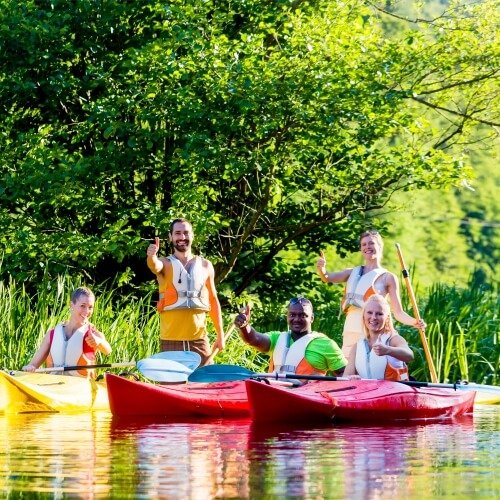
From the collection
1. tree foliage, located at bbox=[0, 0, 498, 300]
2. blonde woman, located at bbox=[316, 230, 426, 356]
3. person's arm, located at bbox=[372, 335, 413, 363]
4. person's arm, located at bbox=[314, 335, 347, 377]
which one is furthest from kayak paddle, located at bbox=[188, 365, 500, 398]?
tree foliage, located at bbox=[0, 0, 498, 300]

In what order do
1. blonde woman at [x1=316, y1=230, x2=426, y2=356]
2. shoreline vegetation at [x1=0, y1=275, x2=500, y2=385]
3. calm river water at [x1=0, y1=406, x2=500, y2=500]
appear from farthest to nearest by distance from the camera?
shoreline vegetation at [x1=0, y1=275, x2=500, y2=385] < blonde woman at [x1=316, y1=230, x2=426, y2=356] < calm river water at [x1=0, y1=406, x2=500, y2=500]

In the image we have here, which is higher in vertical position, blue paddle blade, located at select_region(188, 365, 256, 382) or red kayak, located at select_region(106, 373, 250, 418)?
blue paddle blade, located at select_region(188, 365, 256, 382)

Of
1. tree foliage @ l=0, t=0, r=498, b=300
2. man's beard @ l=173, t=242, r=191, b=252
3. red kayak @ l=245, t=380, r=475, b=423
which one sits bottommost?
red kayak @ l=245, t=380, r=475, b=423

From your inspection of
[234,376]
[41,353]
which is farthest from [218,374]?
[41,353]

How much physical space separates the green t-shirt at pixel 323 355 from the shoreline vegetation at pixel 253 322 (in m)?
2.67

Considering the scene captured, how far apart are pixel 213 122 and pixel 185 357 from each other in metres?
4.52

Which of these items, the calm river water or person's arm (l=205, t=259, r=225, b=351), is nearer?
the calm river water

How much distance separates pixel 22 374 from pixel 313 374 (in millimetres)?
2229

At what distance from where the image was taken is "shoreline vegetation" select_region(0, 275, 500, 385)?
12.8 metres

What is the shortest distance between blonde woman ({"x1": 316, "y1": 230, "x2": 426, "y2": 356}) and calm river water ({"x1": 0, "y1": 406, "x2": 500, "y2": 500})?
1038mm

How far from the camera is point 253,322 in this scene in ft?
52.4

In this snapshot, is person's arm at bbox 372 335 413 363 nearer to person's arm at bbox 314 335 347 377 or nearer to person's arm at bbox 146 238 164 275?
person's arm at bbox 314 335 347 377

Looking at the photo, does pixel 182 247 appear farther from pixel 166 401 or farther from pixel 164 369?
pixel 166 401

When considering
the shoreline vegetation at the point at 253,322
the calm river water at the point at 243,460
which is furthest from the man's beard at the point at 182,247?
the shoreline vegetation at the point at 253,322
